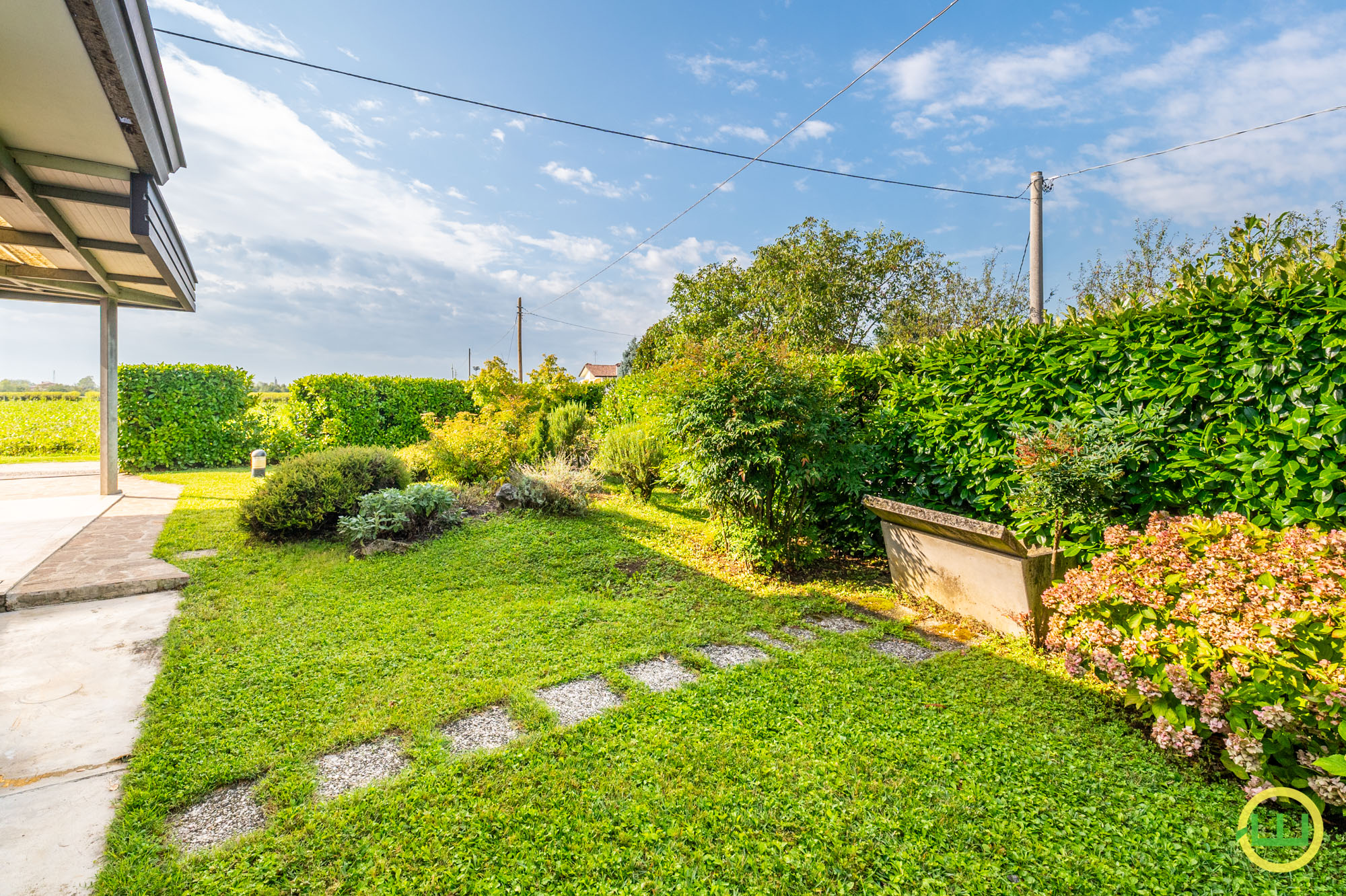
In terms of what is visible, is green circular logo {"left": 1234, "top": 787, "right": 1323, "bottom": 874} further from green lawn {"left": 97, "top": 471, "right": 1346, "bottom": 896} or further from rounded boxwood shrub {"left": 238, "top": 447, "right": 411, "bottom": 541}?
rounded boxwood shrub {"left": 238, "top": 447, "right": 411, "bottom": 541}

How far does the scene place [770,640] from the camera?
135 inches

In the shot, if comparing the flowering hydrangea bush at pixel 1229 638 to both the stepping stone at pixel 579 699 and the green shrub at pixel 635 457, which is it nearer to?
the stepping stone at pixel 579 699

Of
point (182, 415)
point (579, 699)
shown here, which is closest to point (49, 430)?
point (182, 415)

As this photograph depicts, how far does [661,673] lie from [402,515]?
12.2 ft

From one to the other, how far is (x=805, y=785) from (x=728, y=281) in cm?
1938

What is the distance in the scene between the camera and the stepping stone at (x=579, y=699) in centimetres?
247

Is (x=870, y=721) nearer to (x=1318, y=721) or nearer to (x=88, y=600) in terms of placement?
(x=1318, y=721)

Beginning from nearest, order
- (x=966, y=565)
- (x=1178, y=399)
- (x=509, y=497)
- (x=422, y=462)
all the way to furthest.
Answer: (x=1178, y=399) → (x=966, y=565) → (x=509, y=497) → (x=422, y=462)

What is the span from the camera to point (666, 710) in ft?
8.21

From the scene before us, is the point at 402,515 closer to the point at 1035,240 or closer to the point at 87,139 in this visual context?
the point at 87,139

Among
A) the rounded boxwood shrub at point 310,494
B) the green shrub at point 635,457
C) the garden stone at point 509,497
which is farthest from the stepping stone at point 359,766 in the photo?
the green shrub at point 635,457

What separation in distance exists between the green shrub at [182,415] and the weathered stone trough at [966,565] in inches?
528

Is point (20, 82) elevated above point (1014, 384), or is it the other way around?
point (20, 82)

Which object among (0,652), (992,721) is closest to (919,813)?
(992,721)
